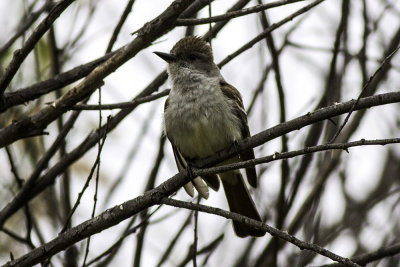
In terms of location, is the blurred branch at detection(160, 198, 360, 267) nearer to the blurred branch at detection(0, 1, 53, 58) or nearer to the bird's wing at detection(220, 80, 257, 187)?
the bird's wing at detection(220, 80, 257, 187)

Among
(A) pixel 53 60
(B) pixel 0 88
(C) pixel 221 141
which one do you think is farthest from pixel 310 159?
(B) pixel 0 88

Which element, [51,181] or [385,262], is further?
[385,262]

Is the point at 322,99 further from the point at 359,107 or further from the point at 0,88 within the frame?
the point at 0,88

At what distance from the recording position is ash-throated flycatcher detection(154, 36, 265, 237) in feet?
14.4

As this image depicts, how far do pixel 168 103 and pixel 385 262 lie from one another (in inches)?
105

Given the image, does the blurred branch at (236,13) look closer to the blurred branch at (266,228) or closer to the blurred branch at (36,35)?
the blurred branch at (36,35)

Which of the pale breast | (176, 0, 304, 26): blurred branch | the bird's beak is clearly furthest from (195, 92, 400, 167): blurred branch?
the bird's beak

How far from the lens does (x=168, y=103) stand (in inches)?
187

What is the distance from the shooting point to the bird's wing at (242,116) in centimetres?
457

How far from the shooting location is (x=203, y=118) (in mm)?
4383

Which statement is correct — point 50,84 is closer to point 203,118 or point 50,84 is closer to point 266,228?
point 203,118

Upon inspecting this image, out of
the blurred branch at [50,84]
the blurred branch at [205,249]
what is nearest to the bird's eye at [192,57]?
the blurred branch at [50,84]

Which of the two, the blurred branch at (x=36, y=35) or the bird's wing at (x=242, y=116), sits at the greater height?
the bird's wing at (x=242, y=116)

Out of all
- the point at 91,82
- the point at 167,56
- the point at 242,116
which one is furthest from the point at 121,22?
the point at 242,116
